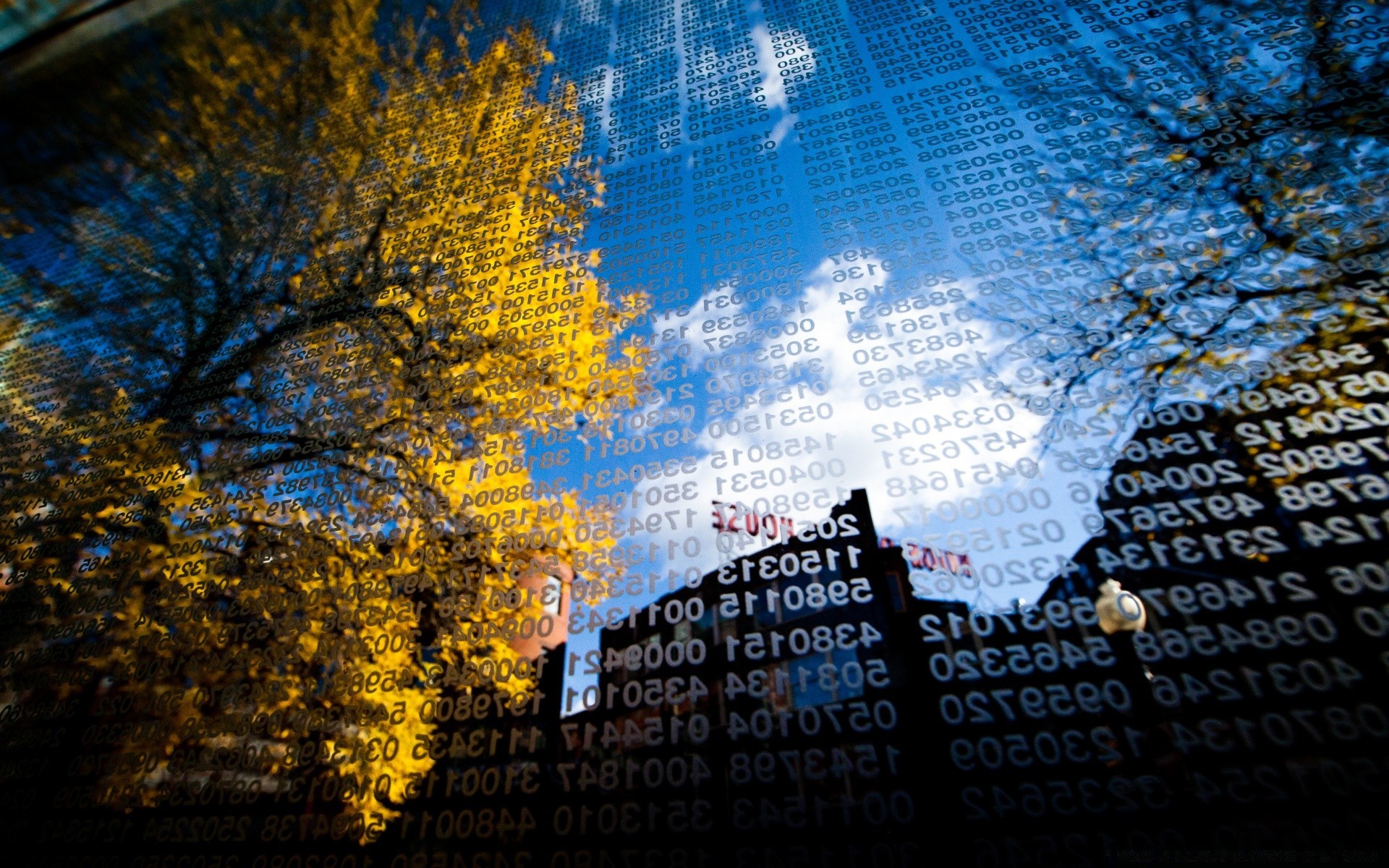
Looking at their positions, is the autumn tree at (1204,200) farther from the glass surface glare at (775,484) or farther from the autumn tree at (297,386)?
the autumn tree at (297,386)

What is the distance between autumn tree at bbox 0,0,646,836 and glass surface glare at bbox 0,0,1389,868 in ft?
0.06

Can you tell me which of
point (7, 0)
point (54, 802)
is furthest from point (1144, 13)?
point (7, 0)

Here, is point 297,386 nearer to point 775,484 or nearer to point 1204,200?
point 775,484

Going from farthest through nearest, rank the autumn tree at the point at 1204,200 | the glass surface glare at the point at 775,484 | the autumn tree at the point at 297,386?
the autumn tree at the point at 297,386, the autumn tree at the point at 1204,200, the glass surface glare at the point at 775,484

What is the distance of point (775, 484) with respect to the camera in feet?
4.99

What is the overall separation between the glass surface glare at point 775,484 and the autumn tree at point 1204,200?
0.01 meters

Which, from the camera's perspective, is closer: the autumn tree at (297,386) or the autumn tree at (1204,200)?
the autumn tree at (1204,200)

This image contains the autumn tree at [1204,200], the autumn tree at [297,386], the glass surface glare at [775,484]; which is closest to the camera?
the glass surface glare at [775,484]

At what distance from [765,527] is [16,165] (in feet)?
16.6

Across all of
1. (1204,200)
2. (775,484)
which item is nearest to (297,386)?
(775,484)

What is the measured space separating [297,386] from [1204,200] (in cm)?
306

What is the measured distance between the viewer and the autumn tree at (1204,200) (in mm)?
1445

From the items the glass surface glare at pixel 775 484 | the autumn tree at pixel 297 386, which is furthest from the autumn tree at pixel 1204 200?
the autumn tree at pixel 297 386

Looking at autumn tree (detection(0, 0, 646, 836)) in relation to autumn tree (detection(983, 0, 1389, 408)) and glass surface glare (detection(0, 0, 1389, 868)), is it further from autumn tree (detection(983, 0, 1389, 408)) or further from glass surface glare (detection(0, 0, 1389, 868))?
autumn tree (detection(983, 0, 1389, 408))
